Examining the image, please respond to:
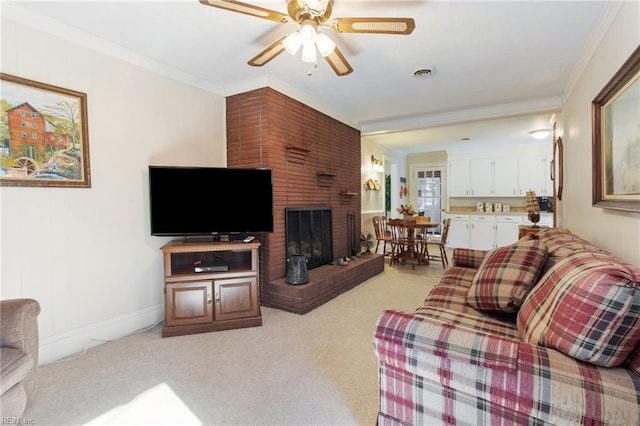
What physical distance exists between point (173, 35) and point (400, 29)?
174 centimetres

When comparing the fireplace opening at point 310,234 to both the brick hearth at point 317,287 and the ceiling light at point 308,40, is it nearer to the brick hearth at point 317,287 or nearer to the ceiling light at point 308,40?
the brick hearth at point 317,287

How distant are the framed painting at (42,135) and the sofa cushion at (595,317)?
301 centimetres

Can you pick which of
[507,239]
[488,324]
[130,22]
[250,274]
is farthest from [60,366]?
[507,239]

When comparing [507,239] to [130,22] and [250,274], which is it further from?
[130,22]

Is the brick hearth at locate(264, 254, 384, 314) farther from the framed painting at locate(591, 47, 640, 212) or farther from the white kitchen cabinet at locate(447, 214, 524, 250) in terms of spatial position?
the white kitchen cabinet at locate(447, 214, 524, 250)

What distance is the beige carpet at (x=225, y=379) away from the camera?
5.21 ft

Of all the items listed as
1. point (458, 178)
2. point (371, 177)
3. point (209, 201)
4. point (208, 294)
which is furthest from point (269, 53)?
point (458, 178)

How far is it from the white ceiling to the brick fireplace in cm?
20

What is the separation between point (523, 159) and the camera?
6453 mm

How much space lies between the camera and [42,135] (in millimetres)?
2111

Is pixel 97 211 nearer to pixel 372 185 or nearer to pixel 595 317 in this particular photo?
pixel 595 317

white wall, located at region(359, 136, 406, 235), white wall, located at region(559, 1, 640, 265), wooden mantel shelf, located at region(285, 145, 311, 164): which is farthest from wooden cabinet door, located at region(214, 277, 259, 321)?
white wall, located at region(359, 136, 406, 235)

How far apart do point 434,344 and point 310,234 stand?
277 cm

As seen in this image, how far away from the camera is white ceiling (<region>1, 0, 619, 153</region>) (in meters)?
2.02
